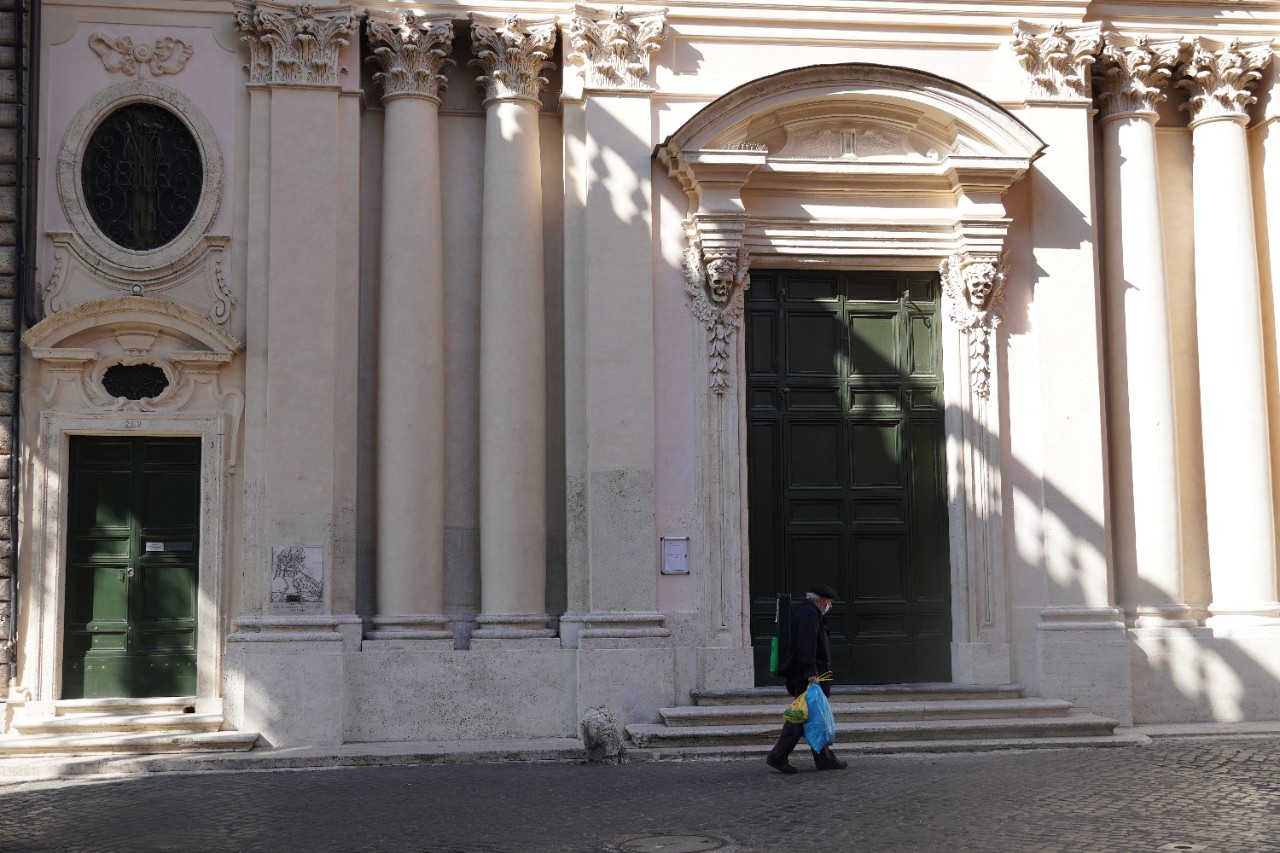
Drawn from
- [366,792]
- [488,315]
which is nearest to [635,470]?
[488,315]

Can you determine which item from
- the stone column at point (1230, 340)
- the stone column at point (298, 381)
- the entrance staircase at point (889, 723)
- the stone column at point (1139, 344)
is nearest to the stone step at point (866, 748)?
the entrance staircase at point (889, 723)

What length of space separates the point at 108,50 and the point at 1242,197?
1124 centimetres

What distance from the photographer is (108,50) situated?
1373 centimetres

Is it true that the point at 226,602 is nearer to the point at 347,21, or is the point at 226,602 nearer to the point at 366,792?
the point at 366,792

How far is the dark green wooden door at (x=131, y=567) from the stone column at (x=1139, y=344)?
29.6 feet

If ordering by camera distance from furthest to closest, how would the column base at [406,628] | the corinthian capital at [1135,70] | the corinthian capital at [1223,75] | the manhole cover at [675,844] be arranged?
the corinthian capital at [1223,75], the corinthian capital at [1135,70], the column base at [406,628], the manhole cover at [675,844]

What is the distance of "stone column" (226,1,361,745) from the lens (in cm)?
1294

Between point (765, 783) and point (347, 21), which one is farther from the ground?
point (347, 21)

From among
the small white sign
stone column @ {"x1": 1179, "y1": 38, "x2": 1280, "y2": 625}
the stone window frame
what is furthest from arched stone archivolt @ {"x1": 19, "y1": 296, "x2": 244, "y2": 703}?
stone column @ {"x1": 1179, "y1": 38, "x2": 1280, "y2": 625}

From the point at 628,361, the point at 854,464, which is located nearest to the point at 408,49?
the point at 628,361

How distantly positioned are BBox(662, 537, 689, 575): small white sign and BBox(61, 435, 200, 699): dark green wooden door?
434 cm

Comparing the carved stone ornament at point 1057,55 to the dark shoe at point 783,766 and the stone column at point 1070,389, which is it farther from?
the dark shoe at point 783,766

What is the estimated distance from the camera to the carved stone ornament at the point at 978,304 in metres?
14.2

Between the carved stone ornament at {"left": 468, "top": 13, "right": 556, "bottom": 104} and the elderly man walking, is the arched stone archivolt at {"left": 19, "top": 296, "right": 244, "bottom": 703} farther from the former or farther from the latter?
the elderly man walking
